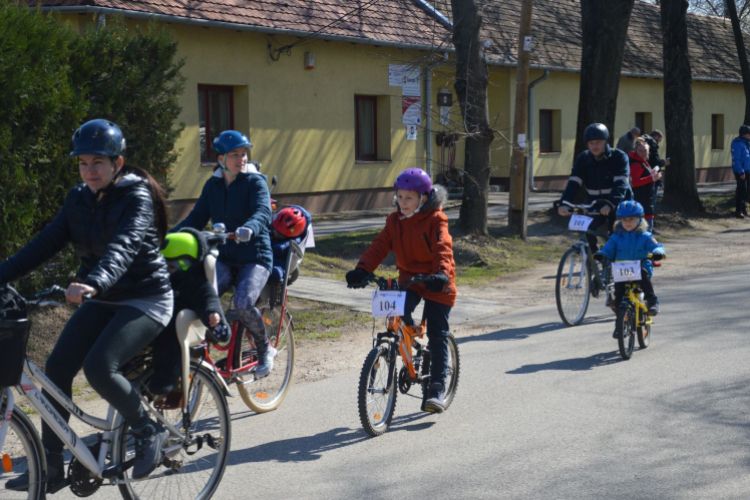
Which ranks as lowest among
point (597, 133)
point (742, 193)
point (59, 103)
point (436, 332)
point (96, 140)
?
point (436, 332)

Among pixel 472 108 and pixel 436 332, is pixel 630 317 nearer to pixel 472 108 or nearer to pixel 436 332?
pixel 436 332

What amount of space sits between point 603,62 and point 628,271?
34.4 ft

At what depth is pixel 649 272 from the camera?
8250mm

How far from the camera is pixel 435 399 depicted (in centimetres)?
608

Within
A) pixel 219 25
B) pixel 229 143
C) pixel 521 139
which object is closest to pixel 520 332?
pixel 229 143

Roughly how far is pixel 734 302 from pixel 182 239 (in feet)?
25.5

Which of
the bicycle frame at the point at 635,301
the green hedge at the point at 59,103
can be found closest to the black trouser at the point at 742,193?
the bicycle frame at the point at 635,301

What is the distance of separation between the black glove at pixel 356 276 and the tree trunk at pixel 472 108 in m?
8.85

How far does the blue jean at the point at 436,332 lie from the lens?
6082 mm

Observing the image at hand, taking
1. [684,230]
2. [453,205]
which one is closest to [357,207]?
[453,205]

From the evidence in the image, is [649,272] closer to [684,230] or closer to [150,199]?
[150,199]

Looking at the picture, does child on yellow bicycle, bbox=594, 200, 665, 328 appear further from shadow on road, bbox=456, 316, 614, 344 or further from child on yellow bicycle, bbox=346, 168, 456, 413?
child on yellow bicycle, bbox=346, 168, 456, 413

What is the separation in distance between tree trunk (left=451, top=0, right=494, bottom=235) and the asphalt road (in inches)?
257

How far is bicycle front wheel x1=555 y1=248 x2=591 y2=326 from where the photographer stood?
947cm
